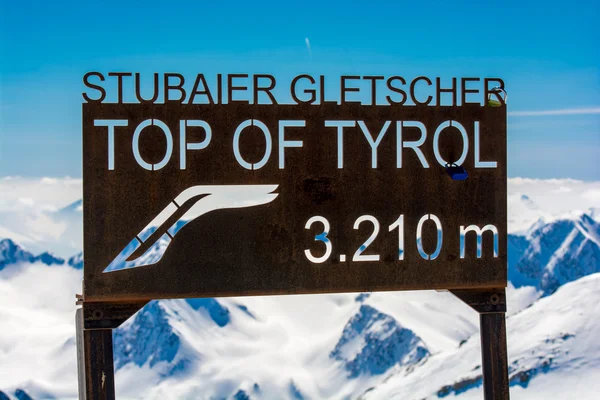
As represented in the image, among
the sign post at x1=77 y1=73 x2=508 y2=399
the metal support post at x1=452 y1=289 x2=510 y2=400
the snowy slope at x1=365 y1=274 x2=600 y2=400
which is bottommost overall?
the snowy slope at x1=365 y1=274 x2=600 y2=400

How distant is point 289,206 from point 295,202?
0.08 metres

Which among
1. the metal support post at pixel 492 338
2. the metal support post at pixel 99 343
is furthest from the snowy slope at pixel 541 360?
the metal support post at pixel 99 343

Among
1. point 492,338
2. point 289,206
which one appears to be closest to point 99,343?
point 289,206

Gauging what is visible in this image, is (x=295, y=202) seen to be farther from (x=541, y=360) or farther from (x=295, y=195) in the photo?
(x=541, y=360)

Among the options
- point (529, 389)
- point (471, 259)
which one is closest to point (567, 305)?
point (529, 389)

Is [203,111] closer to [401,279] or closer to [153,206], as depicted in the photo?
[153,206]

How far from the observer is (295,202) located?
1017cm

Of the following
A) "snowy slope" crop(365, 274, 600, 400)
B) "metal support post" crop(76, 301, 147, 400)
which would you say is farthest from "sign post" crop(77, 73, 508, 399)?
"snowy slope" crop(365, 274, 600, 400)

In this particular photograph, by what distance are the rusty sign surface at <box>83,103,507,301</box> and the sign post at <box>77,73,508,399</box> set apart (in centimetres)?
1

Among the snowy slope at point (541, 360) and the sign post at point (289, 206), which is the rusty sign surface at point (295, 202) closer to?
the sign post at point (289, 206)

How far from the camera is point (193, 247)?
10.0 m

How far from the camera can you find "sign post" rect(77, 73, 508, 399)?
9.86 metres

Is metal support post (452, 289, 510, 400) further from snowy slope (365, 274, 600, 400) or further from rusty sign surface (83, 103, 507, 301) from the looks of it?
snowy slope (365, 274, 600, 400)

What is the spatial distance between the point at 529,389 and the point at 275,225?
50.7m
